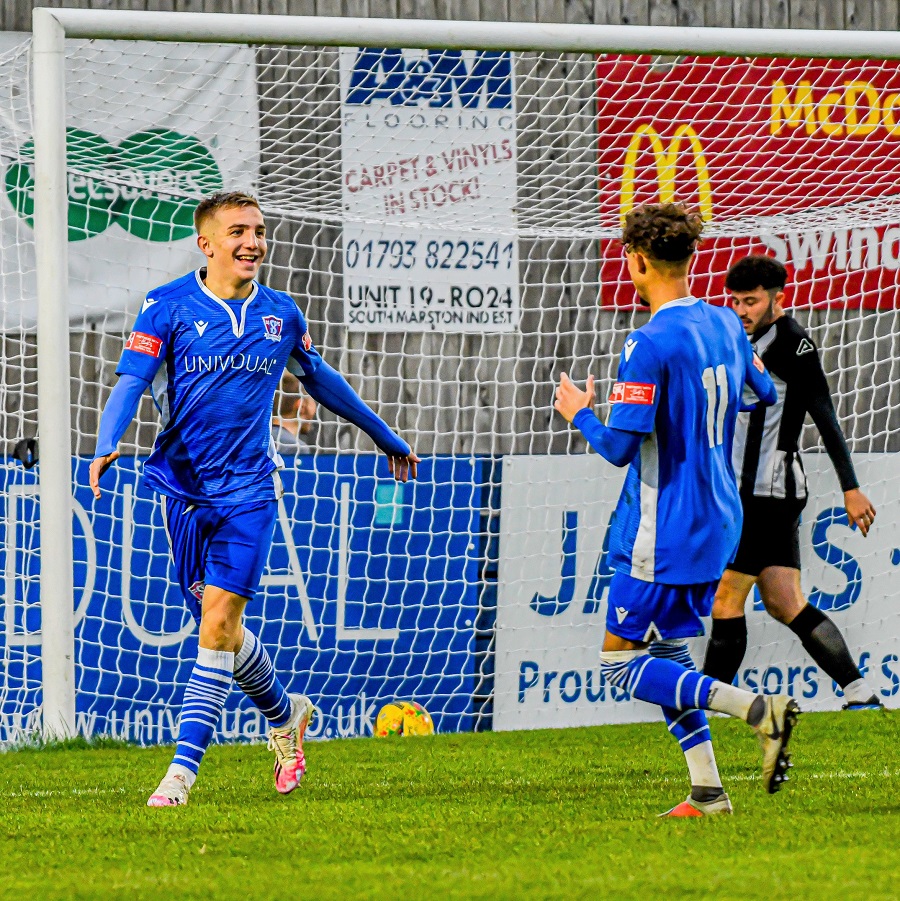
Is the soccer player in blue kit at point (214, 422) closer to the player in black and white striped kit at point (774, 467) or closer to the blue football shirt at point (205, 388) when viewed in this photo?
the blue football shirt at point (205, 388)

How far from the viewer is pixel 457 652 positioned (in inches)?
331

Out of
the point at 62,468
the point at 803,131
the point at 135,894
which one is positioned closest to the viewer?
the point at 135,894

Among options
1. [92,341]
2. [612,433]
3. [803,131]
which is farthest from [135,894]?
[803,131]

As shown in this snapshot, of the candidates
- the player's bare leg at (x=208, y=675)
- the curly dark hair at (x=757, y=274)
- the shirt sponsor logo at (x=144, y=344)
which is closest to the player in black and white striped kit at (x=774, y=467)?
the curly dark hair at (x=757, y=274)

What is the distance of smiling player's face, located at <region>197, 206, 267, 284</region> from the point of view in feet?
16.4

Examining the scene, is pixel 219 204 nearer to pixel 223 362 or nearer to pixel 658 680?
pixel 223 362

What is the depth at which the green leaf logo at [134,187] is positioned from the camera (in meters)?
8.22

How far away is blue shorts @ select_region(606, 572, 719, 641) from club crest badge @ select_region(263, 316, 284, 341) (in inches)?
55.8

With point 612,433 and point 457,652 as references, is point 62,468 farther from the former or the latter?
point 612,433

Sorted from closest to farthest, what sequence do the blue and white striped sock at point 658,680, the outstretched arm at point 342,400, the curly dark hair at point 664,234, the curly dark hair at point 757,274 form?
the blue and white striped sock at point 658,680 < the curly dark hair at point 664,234 < the outstretched arm at point 342,400 < the curly dark hair at point 757,274

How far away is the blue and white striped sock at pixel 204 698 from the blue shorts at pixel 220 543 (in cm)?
21

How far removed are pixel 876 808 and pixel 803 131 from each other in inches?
227

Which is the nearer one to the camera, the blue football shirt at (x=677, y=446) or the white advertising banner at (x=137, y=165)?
the blue football shirt at (x=677, y=446)

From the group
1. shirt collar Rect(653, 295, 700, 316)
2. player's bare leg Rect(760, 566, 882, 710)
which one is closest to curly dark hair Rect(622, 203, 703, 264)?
shirt collar Rect(653, 295, 700, 316)
